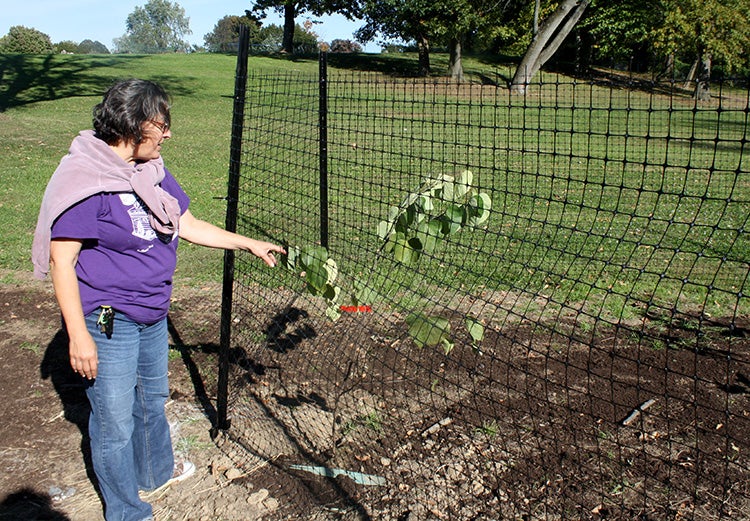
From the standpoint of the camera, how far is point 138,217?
2408mm

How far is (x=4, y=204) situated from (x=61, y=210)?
696 cm

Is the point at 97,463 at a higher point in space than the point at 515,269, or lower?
lower

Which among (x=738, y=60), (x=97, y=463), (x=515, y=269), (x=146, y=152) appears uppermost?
(x=738, y=60)

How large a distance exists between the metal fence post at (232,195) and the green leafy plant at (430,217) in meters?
0.72

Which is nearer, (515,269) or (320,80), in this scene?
(320,80)

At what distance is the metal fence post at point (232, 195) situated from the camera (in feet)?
10.1

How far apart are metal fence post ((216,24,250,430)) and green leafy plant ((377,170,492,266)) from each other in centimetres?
72

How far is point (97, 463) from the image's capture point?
260cm

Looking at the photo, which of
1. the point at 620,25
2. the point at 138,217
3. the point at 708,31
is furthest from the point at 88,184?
the point at 620,25

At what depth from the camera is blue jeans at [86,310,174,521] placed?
2506mm

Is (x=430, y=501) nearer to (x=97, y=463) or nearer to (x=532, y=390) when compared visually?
(x=532, y=390)

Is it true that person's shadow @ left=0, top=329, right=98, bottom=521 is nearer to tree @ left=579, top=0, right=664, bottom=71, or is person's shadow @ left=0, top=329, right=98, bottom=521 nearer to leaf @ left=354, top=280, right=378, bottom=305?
leaf @ left=354, top=280, right=378, bottom=305

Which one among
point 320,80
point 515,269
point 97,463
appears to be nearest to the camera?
point 97,463

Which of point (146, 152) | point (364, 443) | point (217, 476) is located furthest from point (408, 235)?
point (217, 476)
